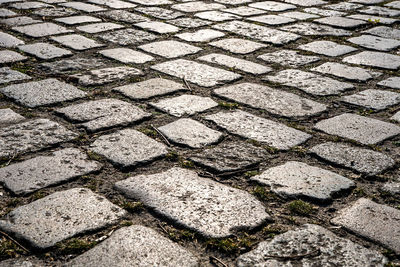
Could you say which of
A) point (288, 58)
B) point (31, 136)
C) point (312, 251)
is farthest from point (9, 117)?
point (288, 58)

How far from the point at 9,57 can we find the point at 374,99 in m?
2.71

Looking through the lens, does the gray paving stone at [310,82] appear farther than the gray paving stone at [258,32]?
No

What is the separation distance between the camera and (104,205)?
6.62 ft

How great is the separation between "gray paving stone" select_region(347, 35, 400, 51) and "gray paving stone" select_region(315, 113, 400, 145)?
1531 mm

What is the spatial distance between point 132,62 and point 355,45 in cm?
198

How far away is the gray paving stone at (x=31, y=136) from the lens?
2438mm

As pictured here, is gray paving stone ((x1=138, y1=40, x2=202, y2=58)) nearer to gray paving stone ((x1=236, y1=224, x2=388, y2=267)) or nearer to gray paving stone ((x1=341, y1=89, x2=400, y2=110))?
gray paving stone ((x1=341, y1=89, x2=400, y2=110))

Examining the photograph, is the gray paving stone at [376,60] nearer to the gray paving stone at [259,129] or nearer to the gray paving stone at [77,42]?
the gray paving stone at [259,129]

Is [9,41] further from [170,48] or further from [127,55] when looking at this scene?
[170,48]

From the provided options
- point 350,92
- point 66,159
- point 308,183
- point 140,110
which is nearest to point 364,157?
point 308,183

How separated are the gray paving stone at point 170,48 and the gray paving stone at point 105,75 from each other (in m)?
0.44

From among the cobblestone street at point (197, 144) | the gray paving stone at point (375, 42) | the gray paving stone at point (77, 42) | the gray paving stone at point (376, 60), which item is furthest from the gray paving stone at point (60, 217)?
the gray paving stone at point (375, 42)

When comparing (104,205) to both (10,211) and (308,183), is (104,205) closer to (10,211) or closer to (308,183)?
(10,211)

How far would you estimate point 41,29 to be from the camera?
4.42 metres
